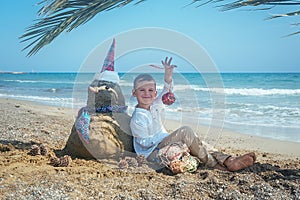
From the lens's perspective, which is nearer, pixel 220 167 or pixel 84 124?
pixel 220 167

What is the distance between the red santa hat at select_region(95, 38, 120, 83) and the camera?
3910 millimetres

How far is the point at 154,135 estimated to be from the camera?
12.1ft

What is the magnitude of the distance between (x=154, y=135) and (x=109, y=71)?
947mm

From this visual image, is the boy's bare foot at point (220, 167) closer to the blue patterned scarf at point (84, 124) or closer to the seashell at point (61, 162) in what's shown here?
the blue patterned scarf at point (84, 124)

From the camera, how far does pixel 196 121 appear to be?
6.48 meters

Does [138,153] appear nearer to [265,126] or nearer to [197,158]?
[197,158]

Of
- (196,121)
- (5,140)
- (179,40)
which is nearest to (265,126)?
(196,121)

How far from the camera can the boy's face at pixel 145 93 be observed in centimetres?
372

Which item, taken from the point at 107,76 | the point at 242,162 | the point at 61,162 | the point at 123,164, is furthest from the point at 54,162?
the point at 242,162

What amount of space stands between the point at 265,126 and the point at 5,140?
204 inches

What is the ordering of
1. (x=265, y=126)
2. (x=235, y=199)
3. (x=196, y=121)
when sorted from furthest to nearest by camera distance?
1. (x=265, y=126)
2. (x=196, y=121)
3. (x=235, y=199)

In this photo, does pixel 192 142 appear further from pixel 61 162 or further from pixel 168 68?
pixel 61 162

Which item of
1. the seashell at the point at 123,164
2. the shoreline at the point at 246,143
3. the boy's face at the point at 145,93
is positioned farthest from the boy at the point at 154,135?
the shoreline at the point at 246,143

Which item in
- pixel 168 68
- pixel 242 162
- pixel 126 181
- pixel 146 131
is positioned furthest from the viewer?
pixel 168 68
